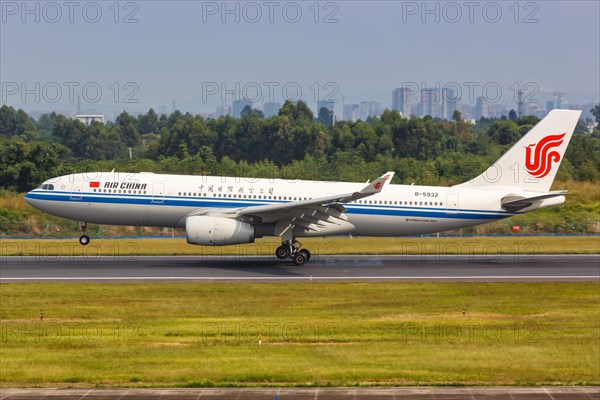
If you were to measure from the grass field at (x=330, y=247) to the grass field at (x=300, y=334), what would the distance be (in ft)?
40.4

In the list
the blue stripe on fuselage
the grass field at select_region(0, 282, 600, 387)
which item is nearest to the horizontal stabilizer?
the blue stripe on fuselage

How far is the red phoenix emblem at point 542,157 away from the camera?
45.0 metres

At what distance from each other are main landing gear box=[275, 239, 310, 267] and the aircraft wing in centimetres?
99

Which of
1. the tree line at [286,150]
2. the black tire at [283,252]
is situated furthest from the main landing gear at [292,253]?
the tree line at [286,150]

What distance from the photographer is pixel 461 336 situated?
26.6 m

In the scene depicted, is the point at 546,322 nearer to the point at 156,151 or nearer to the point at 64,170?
the point at 64,170

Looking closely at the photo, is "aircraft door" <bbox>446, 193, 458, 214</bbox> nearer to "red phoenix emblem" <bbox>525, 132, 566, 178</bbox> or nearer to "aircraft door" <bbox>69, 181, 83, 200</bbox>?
"red phoenix emblem" <bbox>525, 132, 566, 178</bbox>

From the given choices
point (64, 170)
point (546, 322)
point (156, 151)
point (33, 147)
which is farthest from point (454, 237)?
point (156, 151)

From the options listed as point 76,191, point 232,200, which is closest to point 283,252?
point 232,200

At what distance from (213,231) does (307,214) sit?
15.0 feet

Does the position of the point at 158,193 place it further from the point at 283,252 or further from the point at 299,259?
the point at 299,259

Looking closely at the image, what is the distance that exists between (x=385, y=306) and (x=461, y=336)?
5516 mm

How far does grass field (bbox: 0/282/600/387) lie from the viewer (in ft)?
71.1

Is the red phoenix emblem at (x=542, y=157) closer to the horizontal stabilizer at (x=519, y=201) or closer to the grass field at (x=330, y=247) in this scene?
the horizontal stabilizer at (x=519, y=201)
